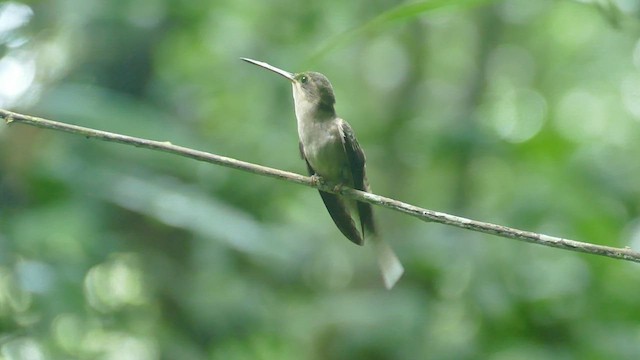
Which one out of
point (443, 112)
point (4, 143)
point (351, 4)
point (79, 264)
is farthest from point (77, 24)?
point (443, 112)

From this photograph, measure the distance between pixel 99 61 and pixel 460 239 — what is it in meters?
2.68

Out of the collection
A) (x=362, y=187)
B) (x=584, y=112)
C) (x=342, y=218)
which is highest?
(x=584, y=112)

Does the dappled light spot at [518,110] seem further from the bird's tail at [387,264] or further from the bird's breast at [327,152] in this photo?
the bird's tail at [387,264]

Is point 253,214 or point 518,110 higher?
point 518,110

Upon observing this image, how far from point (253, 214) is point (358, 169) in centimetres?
265

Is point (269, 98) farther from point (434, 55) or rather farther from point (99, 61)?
point (434, 55)

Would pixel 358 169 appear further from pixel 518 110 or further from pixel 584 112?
pixel 584 112

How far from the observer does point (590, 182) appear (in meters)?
5.94

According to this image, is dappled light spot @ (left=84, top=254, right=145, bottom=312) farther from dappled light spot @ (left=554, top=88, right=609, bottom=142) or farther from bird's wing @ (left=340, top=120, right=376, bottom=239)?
dappled light spot @ (left=554, top=88, right=609, bottom=142)

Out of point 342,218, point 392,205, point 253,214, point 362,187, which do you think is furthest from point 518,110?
point 392,205

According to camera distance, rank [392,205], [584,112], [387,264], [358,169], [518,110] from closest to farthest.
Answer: [392,205], [387,264], [358,169], [518,110], [584,112]

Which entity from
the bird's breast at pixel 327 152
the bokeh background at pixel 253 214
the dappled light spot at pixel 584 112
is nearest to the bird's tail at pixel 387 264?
the bird's breast at pixel 327 152

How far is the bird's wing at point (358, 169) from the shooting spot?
3.34 metres

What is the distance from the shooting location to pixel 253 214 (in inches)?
237
